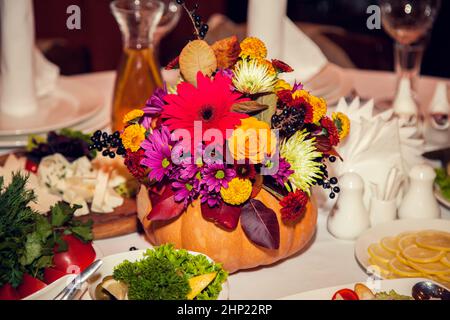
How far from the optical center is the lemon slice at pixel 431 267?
1.23 metres

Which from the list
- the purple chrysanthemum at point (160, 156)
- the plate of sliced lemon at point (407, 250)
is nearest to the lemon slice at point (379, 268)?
the plate of sliced lemon at point (407, 250)

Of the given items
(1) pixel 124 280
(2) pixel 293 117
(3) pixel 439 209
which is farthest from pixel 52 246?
(3) pixel 439 209

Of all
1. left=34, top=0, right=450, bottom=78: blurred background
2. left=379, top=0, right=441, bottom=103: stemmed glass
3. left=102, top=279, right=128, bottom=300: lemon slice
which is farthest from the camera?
left=34, top=0, right=450, bottom=78: blurred background

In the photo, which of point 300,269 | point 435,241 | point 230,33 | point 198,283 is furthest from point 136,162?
point 230,33

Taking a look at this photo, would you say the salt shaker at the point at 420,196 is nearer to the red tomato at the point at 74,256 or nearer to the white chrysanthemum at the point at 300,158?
the white chrysanthemum at the point at 300,158

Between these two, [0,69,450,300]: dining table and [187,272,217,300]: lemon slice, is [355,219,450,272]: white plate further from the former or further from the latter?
[187,272,217,300]: lemon slice

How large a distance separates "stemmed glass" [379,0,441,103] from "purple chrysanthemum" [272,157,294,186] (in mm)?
873

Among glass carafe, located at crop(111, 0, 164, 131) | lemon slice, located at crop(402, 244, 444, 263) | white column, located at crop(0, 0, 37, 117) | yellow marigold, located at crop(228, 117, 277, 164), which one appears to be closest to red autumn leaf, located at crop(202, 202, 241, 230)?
yellow marigold, located at crop(228, 117, 277, 164)

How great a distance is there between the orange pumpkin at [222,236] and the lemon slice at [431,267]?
0.21 meters

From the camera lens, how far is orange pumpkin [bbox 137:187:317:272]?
1.22 m
